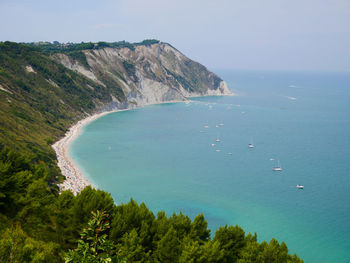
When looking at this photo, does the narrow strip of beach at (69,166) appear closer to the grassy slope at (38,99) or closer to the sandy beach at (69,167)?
the sandy beach at (69,167)

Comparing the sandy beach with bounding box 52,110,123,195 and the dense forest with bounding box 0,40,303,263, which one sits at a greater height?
the dense forest with bounding box 0,40,303,263

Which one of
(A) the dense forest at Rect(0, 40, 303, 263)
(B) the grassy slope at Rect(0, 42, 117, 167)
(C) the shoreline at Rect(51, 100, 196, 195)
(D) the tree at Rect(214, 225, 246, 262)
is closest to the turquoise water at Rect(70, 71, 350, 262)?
(C) the shoreline at Rect(51, 100, 196, 195)

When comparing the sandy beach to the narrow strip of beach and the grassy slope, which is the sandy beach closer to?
the narrow strip of beach

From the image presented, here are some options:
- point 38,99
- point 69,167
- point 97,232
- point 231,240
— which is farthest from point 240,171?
point 38,99

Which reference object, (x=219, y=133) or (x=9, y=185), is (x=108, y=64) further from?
(x=9, y=185)

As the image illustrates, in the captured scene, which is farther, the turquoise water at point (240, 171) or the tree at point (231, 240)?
the turquoise water at point (240, 171)

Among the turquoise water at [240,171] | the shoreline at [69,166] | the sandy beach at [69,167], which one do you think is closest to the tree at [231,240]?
the turquoise water at [240,171]

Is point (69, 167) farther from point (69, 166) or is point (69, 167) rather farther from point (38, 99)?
point (38, 99)

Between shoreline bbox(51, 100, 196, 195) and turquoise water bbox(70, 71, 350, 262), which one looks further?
shoreline bbox(51, 100, 196, 195)

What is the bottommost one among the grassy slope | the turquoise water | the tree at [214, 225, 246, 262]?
the turquoise water
